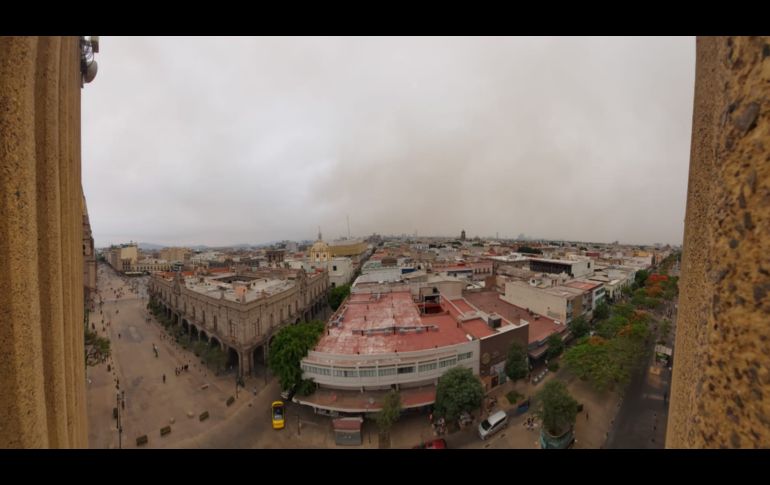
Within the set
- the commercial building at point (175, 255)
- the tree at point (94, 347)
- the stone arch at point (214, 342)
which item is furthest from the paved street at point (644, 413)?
the commercial building at point (175, 255)

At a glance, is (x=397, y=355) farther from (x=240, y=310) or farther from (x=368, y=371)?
(x=240, y=310)

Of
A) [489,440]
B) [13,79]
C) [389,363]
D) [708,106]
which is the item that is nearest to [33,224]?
[13,79]

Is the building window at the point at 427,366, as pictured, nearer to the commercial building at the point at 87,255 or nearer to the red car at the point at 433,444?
the red car at the point at 433,444

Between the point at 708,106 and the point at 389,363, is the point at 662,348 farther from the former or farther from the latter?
the point at 708,106

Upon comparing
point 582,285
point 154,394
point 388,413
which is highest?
point 582,285

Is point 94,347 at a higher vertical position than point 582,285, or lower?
lower

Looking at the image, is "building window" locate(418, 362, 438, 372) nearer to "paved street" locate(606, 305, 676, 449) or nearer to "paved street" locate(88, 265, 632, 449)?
"paved street" locate(88, 265, 632, 449)

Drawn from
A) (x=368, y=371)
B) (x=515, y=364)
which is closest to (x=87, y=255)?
(x=368, y=371)
